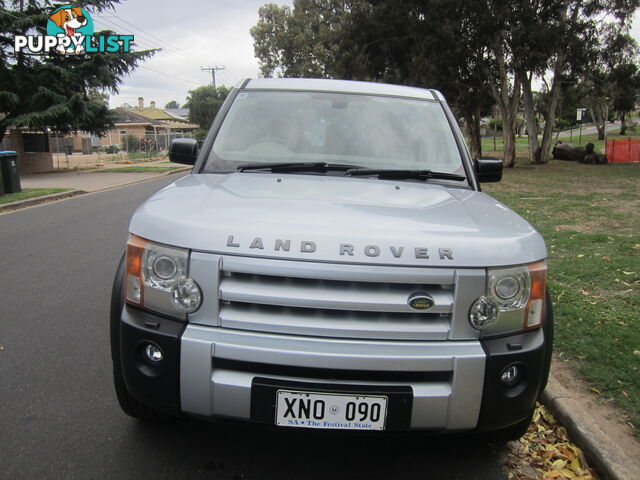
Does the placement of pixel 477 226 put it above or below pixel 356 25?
below

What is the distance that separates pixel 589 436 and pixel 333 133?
226cm

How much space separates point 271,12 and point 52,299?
4879 cm

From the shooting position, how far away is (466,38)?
72.8ft

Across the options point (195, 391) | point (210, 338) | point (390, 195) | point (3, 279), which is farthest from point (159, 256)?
point (3, 279)

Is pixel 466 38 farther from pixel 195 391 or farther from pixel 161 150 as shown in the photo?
pixel 161 150

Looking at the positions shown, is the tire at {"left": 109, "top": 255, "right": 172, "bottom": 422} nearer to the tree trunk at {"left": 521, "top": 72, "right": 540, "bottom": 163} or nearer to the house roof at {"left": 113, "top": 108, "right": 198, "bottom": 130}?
the tree trunk at {"left": 521, "top": 72, "right": 540, "bottom": 163}

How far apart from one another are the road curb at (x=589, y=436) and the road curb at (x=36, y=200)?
12.3 m

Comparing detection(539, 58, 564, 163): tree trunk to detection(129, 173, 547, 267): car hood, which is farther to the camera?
detection(539, 58, 564, 163): tree trunk

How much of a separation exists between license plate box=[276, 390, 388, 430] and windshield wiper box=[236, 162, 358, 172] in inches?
59.8

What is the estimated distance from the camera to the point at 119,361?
2.42 meters

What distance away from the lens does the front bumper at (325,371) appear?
83.4 inches

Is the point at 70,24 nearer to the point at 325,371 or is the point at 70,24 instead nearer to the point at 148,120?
the point at 325,371

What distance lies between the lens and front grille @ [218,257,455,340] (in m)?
2.13

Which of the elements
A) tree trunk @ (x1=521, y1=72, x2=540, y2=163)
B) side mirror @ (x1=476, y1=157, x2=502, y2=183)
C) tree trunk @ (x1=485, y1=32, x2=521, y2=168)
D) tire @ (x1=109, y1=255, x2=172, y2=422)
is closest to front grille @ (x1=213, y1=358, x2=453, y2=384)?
tire @ (x1=109, y1=255, x2=172, y2=422)
